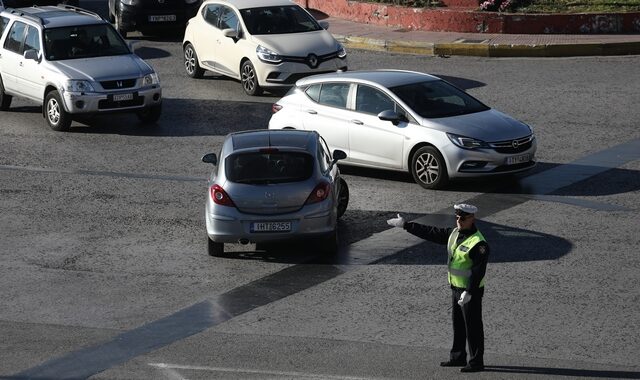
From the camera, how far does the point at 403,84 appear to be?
19188 mm

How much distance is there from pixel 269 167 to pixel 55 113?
840cm

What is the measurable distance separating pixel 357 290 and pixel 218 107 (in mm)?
10718

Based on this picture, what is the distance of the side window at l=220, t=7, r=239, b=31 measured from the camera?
83.5 feet

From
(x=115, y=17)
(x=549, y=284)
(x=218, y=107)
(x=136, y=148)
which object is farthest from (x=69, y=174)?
(x=115, y=17)

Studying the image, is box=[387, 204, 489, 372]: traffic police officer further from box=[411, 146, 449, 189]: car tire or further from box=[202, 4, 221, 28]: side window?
box=[202, 4, 221, 28]: side window

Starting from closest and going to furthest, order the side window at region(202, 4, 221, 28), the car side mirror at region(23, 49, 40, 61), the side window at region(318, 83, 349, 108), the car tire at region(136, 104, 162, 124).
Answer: the side window at region(318, 83, 349, 108) < the car tire at region(136, 104, 162, 124) < the car side mirror at region(23, 49, 40, 61) < the side window at region(202, 4, 221, 28)

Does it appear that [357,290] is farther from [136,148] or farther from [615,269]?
[136,148]

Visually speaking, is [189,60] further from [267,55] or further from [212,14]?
[267,55]

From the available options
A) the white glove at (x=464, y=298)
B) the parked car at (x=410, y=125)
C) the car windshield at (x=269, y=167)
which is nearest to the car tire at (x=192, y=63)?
the parked car at (x=410, y=125)

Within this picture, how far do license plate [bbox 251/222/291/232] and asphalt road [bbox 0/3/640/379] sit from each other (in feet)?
1.37

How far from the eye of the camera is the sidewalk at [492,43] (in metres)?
27.2

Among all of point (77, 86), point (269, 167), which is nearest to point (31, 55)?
point (77, 86)

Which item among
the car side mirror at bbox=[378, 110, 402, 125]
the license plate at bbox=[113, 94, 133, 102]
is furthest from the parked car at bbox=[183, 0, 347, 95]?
the car side mirror at bbox=[378, 110, 402, 125]

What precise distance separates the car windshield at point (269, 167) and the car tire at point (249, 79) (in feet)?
31.3
